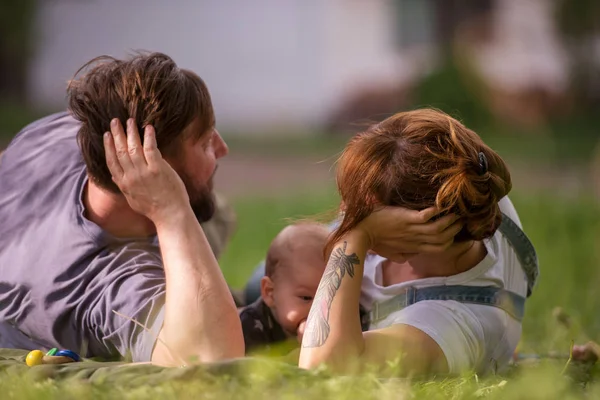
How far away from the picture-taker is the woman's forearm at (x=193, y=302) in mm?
3031

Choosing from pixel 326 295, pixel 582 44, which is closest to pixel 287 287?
pixel 326 295

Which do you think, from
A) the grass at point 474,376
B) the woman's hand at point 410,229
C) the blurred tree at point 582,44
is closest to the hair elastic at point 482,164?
the woman's hand at point 410,229

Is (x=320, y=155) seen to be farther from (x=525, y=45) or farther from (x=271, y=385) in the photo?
(x=271, y=385)

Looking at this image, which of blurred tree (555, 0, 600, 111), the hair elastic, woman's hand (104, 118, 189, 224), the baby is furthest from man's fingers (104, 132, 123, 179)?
blurred tree (555, 0, 600, 111)

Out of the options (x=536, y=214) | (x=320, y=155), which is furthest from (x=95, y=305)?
(x=320, y=155)

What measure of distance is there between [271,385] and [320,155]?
15.4 m

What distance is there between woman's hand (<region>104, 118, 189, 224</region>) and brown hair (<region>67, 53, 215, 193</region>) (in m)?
0.09

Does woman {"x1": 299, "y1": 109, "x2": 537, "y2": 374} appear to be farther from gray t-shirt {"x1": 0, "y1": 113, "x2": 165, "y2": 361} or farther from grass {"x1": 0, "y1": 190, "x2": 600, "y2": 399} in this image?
gray t-shirt {"x1": 0, "y1": 113, "x2": 165, "y2": 361}

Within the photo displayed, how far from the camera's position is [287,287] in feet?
11.9

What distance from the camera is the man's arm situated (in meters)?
3.04

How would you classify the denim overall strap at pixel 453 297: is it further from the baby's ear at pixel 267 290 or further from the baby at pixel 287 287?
the baby's ear at pixel 267 290

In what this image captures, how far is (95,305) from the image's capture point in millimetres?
3369

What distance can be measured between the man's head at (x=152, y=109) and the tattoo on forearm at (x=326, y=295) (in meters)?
0.74

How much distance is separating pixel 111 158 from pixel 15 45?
735 inches
